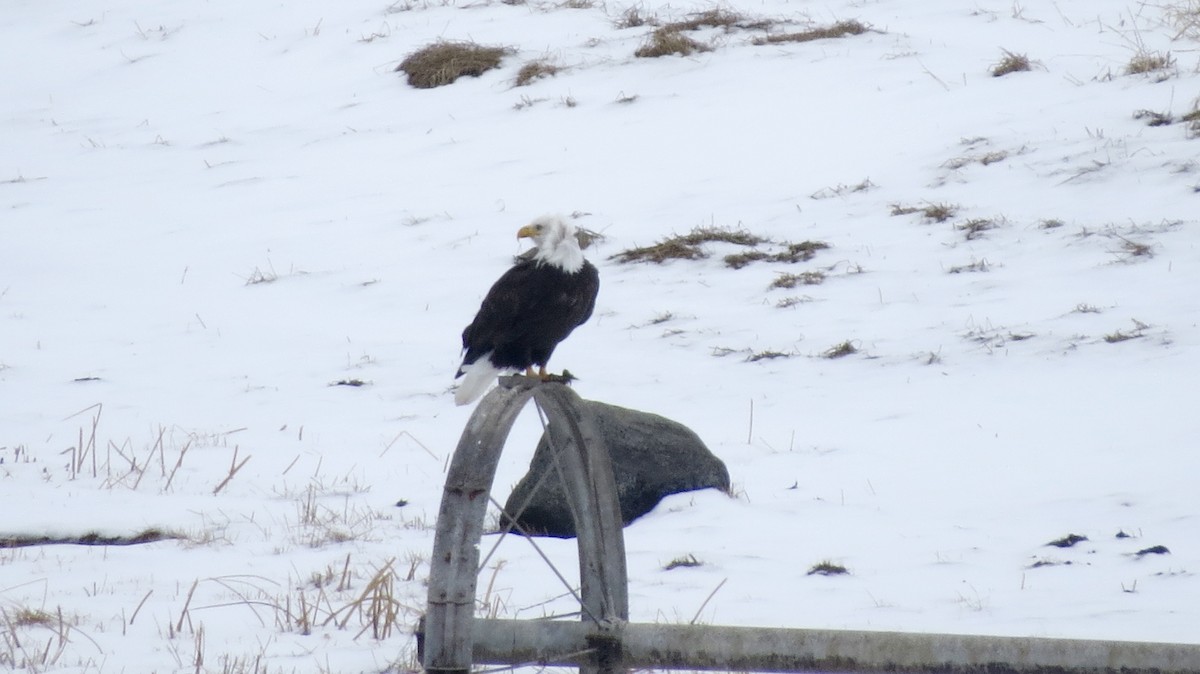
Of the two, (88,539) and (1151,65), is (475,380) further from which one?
(1151,65)

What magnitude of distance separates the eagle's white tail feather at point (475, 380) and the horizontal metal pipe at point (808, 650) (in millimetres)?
1944

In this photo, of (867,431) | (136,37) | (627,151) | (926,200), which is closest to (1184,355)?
(867,431)

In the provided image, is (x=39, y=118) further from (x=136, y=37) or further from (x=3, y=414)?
(x=3, y=414)

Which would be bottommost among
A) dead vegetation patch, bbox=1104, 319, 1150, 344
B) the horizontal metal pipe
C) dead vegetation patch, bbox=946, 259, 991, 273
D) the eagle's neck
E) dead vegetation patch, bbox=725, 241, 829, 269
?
dead vegetation patch, bbox=725, 241, 829, 269

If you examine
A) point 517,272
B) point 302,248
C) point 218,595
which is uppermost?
point 517,272

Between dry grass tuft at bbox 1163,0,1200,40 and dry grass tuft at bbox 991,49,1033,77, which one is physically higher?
dry grass tuft at bbox 1163,0,1200,40

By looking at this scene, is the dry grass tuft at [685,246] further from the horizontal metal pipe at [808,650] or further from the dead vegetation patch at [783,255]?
the horizontal metal pipe at [808,650]

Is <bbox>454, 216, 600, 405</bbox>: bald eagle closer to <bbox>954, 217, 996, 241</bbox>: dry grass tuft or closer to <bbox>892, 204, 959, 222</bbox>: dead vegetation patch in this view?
<bbox>954, 217, 996, 241</bbox>: dry grass tuft

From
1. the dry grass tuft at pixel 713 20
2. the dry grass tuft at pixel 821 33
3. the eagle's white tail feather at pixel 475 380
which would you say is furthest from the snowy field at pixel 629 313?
the eagle's white tail feather at pixel 475 380

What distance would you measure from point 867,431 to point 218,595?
3.02 metres

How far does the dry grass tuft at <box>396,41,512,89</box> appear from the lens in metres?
12.6

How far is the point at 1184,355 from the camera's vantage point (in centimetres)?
628

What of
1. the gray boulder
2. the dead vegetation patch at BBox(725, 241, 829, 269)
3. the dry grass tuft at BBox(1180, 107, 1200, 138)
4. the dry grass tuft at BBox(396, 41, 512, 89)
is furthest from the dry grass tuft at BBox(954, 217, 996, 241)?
the dry grass tuft at BBox(396, 41, 512, 89)

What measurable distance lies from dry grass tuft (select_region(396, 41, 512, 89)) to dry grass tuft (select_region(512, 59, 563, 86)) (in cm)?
42
